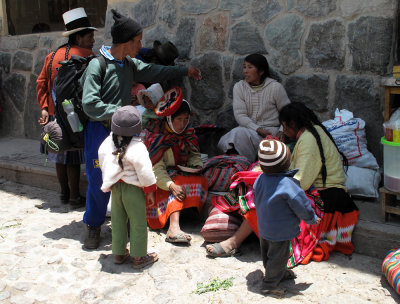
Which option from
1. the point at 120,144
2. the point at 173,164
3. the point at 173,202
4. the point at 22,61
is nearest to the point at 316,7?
the point at 173,164

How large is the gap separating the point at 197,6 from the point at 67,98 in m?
2.05

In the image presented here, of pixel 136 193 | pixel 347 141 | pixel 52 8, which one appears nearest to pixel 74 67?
pixel 136 193

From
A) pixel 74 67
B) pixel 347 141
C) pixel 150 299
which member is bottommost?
pixel 150 299

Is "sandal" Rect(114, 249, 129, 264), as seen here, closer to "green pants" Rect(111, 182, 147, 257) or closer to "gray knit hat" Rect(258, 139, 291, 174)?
"green pants" Rect(111, 182, 147, 257)

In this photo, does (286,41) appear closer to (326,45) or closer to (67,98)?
(326,45)

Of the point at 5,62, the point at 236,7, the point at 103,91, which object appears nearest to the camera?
the point at 103,91

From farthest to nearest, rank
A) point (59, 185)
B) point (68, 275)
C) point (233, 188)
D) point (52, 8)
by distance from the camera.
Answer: point (52, 8)
point (59, 185)
point (233, 188)
point (68, 275)

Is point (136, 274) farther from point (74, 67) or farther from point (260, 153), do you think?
point (74, 67)

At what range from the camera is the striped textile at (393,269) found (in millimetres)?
2861

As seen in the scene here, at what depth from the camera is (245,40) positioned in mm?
4945

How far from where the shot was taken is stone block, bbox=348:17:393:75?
4.08 metres

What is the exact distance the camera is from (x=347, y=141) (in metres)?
4.16

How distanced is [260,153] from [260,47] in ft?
7.42

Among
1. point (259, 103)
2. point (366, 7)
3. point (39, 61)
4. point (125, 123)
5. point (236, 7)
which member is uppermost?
point (236, 7)
